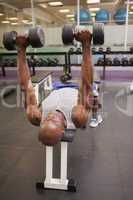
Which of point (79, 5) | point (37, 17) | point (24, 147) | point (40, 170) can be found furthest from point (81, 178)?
point (37, 17)

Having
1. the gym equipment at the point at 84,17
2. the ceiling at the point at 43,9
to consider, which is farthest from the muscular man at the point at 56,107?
the ceiling at the point at 43,9

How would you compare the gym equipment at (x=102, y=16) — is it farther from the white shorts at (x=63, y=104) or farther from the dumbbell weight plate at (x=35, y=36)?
the dumbbell weight plate at (x=35, y=36)

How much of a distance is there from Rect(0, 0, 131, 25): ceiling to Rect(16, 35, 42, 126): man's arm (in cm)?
755

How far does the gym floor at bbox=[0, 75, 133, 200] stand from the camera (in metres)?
2.16

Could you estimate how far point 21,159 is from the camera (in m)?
2.76

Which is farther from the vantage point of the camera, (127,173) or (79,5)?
(79,5)

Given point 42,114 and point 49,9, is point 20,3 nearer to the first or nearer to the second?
point 49,9

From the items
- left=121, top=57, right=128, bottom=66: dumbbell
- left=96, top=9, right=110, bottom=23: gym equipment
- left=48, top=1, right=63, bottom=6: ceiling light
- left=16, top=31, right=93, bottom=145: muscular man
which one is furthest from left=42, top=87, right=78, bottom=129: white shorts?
left=48, top=1, right=63, bottom=6: ceiling light

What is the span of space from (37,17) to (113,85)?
4812mm

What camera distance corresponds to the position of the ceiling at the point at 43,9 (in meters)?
9.11

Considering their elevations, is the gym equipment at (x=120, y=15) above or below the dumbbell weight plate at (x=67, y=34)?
above

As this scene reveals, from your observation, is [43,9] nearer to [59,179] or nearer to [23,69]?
[23,69]

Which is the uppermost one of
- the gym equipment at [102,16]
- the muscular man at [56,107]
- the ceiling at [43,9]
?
the ceiling at [43,9]

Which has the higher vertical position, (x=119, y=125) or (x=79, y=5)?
(x=79, y=5)
